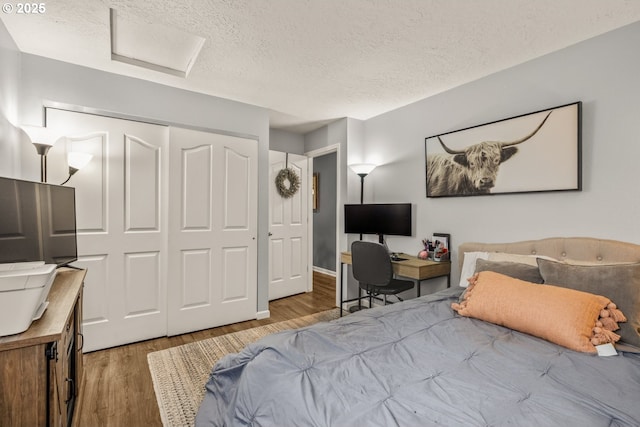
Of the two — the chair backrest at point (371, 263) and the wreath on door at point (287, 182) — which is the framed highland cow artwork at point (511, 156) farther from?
the wreath on door at point (287, 182)

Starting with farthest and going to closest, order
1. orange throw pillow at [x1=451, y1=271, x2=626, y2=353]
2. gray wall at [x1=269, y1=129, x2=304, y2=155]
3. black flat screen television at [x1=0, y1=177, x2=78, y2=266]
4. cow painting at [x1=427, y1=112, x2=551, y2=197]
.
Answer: gray wall at [x1=269, y1=129, x2=304, y2=155]
cow painting at [x1=427, y1=112, x2=551, y2=197]
orange throw pillow at [x1=451, y1=271, x2=626, y2=353]
black flat screen television at [x1=0, y1=177, x2=78, y2=266]

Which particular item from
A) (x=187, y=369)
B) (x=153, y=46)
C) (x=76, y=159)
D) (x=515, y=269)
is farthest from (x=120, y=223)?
(x=515, y=269)

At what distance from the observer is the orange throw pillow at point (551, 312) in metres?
1.44

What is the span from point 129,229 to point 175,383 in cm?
139

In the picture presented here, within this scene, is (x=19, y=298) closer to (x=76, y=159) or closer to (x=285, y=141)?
(x=76, y=159)

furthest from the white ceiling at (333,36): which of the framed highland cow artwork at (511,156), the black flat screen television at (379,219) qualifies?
the black flat screen television at (379,219)

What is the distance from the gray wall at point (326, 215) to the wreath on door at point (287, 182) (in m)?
1.21

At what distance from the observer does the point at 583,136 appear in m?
2.06

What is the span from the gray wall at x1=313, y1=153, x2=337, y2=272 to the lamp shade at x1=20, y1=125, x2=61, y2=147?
3.83 metres

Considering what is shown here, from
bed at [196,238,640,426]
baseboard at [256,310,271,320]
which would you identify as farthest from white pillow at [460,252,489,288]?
baseboard at [256,310,271,320]

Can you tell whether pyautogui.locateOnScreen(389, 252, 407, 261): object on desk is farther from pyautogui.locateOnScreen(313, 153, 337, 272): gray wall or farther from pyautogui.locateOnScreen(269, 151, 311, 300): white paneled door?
pyautogui.locateOnScreen(313, 153, 337, 272): gray wall

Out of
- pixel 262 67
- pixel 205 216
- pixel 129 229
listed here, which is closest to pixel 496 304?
pixel 262 67

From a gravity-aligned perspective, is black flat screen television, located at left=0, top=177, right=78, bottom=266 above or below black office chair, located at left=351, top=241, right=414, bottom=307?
above

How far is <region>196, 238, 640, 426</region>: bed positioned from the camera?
0.99 m
